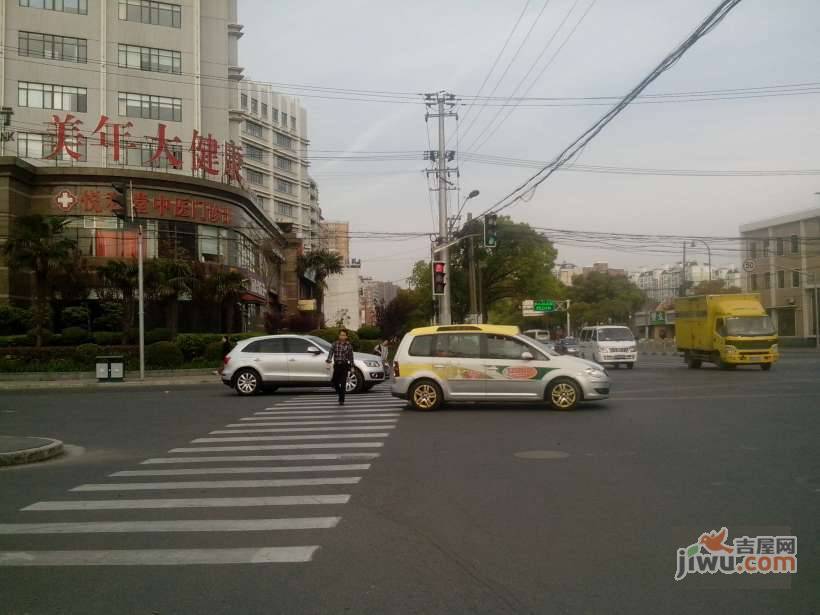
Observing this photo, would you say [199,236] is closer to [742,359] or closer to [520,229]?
[742,359]

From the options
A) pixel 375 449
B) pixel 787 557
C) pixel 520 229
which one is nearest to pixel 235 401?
pixel 375 449

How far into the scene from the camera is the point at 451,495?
7.91m

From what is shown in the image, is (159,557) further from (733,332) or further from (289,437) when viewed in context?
(733,332)

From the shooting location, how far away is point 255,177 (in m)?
87.2

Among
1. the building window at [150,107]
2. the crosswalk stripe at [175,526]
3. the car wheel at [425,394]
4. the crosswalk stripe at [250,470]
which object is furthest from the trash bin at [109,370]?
the crosswalk stripe at [175,526]

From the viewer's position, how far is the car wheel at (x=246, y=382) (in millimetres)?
21344

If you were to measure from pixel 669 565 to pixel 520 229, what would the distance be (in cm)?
6655

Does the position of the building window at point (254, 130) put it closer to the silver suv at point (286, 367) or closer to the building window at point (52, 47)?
the building window at point (52, 47)

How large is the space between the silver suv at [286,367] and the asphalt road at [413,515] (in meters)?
6.88

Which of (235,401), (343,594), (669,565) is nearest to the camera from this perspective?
(343,594)

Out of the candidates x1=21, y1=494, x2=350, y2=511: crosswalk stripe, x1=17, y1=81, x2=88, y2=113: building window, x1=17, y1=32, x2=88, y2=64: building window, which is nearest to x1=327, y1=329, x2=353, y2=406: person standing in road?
x1=21, y1=494, x2=350, y2=511: crosswalk stripe

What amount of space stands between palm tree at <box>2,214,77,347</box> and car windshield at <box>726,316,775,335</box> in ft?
90.7

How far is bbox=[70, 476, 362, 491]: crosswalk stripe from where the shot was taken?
868cm

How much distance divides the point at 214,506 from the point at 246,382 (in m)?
13.9
